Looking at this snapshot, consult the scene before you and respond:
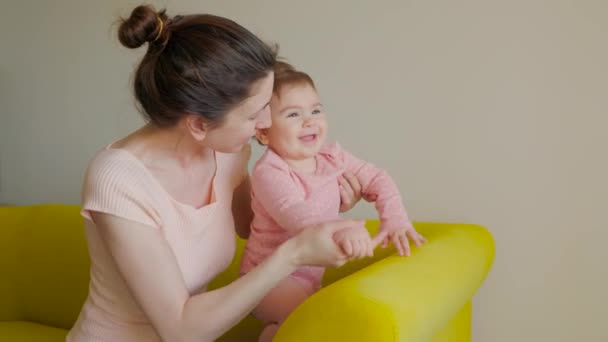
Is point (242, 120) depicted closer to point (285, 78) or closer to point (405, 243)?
point (285, 78)

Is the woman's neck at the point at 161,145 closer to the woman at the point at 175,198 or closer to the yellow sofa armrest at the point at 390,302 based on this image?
the woman at the point at 175,198

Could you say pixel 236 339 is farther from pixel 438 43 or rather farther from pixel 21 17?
pixel 21 17

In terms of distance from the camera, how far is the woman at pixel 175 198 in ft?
4.22

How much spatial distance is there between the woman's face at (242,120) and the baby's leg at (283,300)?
32 cm

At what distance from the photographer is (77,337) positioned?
1.53 m

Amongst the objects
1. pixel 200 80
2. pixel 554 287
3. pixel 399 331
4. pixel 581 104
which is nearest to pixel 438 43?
pixel 581 104

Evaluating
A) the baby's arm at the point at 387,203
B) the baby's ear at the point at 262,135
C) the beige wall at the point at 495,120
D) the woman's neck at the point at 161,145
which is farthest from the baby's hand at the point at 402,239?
the beige wall at the point at 495,120

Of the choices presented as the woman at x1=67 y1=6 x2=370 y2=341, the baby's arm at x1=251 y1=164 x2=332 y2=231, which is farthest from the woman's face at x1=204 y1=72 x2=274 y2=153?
the baby's arm at x1=251 y1=164 x2=332 y2=231

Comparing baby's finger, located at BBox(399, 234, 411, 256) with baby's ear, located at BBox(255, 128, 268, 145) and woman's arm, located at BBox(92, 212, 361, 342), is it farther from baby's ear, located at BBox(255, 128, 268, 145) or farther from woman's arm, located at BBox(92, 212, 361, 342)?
baby's ear, located at BBox(255, 128, 268, 145)

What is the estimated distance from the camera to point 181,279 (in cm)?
134

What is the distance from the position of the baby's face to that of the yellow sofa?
30 centimetres

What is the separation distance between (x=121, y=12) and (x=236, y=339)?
54.0 inches

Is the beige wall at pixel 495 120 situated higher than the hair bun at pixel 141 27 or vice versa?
the hair bun at pixel 141 27

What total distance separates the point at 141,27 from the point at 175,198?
0.36m
